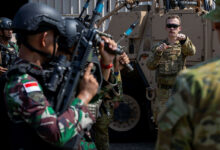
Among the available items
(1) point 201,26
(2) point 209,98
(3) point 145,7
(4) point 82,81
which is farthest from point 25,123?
(3) point 145,7

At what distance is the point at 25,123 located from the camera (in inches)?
72.9

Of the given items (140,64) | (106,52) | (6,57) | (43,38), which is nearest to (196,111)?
(43,38)

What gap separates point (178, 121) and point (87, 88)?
2.52 ft

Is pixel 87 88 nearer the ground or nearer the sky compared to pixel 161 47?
nearer the ground

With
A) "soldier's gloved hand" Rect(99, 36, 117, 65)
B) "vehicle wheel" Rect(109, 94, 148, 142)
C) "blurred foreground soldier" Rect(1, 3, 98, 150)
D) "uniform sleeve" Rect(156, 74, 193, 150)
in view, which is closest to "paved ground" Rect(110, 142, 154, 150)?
"vehicle wheel" Rect(109, 94, 148, 142)

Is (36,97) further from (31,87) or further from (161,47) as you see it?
(161,47)

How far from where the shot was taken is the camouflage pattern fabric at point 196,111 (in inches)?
48.8

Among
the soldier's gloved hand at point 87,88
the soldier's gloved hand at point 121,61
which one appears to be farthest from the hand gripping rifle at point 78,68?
the soldier's gloved hand at point 121,61

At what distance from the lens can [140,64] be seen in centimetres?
599

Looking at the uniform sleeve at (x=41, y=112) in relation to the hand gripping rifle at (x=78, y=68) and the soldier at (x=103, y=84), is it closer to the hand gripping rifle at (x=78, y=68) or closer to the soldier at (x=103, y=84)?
the hand gripping rifle at (x=78, y=68)

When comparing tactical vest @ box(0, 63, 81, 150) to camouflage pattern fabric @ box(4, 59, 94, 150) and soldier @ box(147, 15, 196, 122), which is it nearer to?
camouflage pattern fabric @ box(4, 59, 94, 150)

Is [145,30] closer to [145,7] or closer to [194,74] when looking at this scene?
[145,7]

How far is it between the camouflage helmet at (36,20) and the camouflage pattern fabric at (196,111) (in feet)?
3.18

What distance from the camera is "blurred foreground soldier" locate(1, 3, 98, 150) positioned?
1.83 meters
